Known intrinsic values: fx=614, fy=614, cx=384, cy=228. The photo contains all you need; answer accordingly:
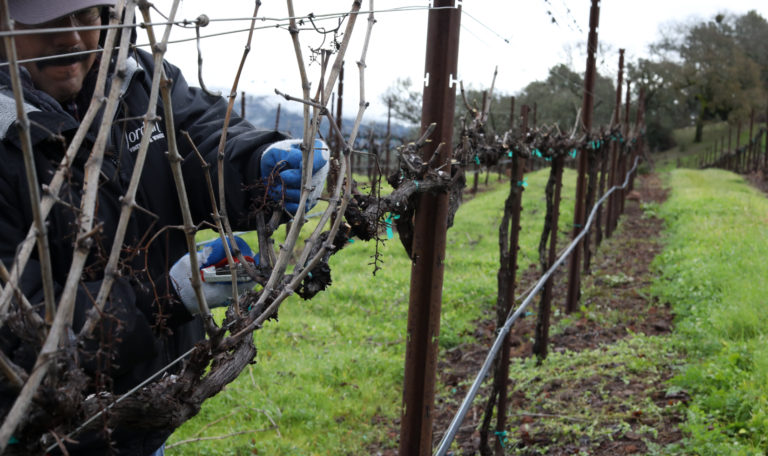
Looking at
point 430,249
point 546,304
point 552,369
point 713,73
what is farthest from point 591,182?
point 713,73

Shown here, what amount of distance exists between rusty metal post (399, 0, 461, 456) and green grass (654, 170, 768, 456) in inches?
87.7

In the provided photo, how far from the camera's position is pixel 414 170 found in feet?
8.09

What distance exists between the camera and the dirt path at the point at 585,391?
4.38 metres

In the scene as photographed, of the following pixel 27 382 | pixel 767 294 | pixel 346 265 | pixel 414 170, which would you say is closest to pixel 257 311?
pixel 27 382

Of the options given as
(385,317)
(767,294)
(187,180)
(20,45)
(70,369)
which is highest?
(20,45)

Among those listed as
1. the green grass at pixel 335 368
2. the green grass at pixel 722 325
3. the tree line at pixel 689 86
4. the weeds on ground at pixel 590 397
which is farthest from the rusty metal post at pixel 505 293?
the tree line at pixel 689 86

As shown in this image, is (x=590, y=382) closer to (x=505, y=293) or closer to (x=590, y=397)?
(x=590, y=397)

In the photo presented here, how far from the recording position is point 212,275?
1.60 metres

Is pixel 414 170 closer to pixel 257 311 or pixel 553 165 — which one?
pixel 257 311

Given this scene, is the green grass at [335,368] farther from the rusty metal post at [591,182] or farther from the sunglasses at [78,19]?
the sunglasses at [78,19]

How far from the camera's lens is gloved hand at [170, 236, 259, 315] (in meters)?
1.57

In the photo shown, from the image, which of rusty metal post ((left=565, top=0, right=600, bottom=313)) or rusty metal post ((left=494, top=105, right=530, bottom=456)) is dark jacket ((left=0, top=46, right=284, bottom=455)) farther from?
rusty metal post ((left=565, top=0, right=600, bottom=313))

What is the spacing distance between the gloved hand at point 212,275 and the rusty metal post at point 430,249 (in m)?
1.15

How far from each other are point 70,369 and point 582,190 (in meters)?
6.71
